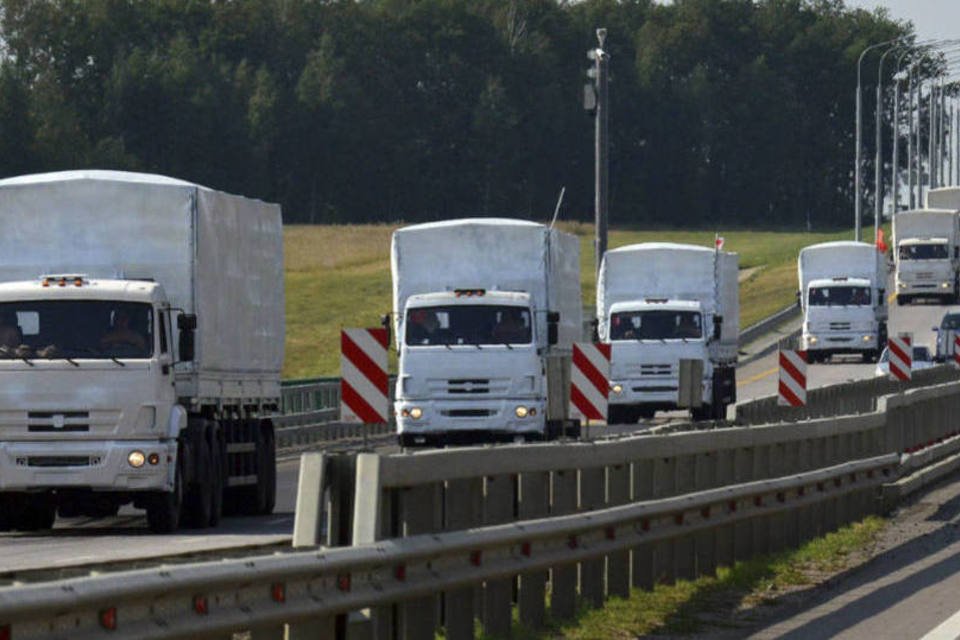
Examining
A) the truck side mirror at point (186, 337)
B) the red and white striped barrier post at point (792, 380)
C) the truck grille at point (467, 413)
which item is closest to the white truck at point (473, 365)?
the truck grille at point (467, 413)

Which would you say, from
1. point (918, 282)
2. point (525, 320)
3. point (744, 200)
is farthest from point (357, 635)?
point (744, 200)

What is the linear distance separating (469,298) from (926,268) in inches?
2421

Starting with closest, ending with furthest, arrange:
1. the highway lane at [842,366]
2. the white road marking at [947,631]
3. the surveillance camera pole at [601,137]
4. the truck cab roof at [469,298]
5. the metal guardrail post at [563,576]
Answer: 1. the white road marking at [947,631]
2. the metal guardrail post at [563,576]
3. the truck cab roof at [469,298]
4. the surveillance camera pole at [601,137]
5. the highway lane at [842,366]

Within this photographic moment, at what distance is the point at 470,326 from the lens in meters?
35.3

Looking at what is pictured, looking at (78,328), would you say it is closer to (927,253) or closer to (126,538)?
(126,538)

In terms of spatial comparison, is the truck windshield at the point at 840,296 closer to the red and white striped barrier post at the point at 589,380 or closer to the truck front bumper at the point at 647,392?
the truck front bumper at the point at 647,392

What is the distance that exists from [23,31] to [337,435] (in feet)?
439

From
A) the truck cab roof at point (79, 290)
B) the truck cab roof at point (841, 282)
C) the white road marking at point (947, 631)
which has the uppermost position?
the truck cab roof at point (79, 290)

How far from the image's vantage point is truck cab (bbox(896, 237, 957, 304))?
9300 centimetres

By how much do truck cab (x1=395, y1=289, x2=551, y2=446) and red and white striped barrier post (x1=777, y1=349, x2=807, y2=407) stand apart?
349 centimetres

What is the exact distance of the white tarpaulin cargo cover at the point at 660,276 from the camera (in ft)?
162

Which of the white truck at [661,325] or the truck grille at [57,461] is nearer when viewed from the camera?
the truck grille at [57,461]

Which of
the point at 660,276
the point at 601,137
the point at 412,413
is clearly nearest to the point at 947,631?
the point at 412,413

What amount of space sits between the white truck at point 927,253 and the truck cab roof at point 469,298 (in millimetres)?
59185
